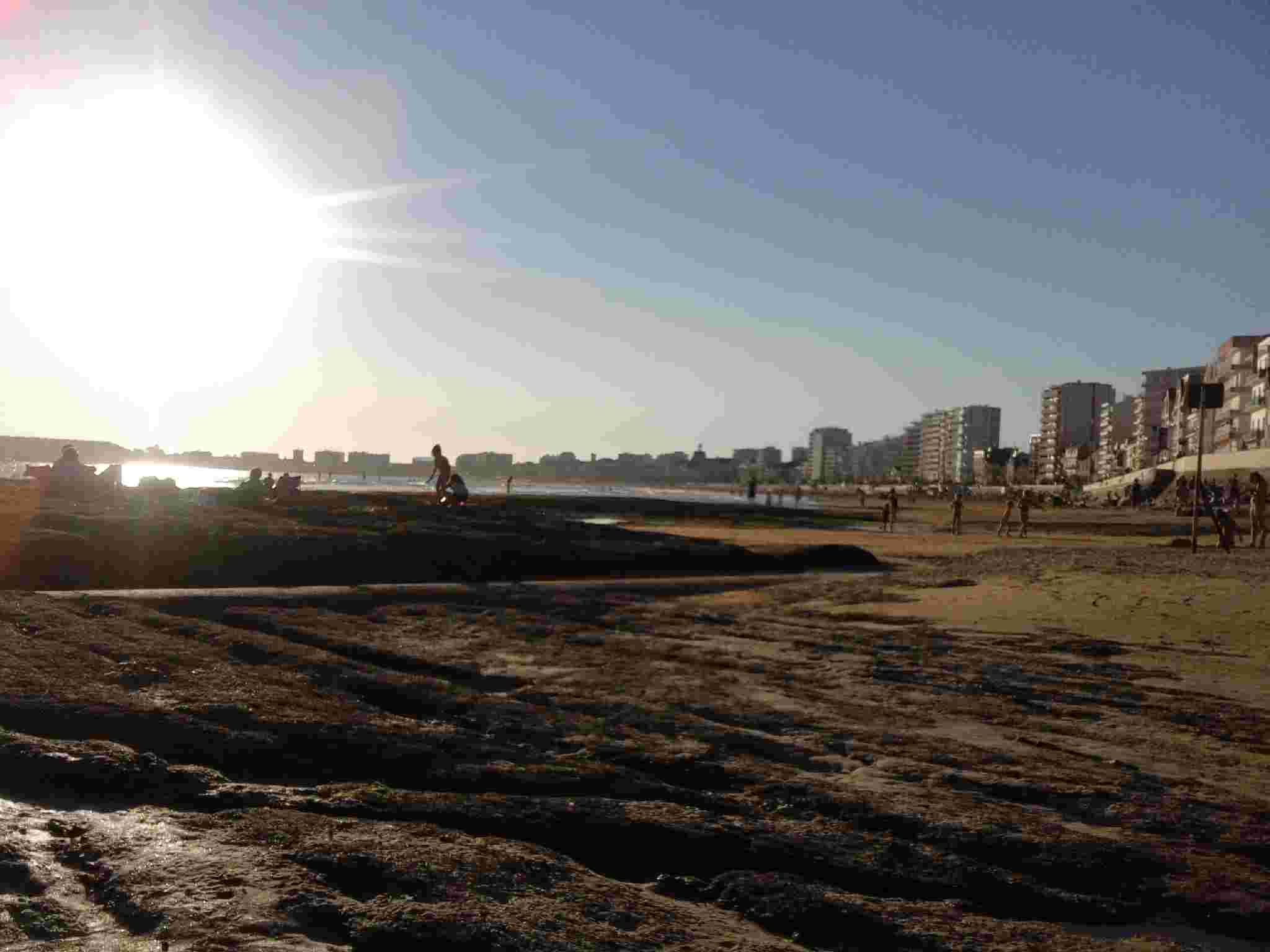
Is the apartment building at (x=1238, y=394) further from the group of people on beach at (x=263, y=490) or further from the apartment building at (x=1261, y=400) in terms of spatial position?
the group of people on beach at (x=263, y=490)

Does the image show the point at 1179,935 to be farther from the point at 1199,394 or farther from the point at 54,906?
the point at 1199,394

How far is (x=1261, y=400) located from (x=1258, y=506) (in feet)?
244

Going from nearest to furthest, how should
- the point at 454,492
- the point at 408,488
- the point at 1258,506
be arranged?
the point at 454,492 → the point at 1258,506 → the point at 408,488

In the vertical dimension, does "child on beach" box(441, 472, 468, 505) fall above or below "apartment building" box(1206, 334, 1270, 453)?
below

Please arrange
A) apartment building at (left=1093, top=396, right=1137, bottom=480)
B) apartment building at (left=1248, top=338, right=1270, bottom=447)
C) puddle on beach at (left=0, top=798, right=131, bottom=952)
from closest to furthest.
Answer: puddle on beach at (left=0, top=798, right=131, bottom=952), apartment building at (left=1248, top=338, right=1270, bottom=447), apartment building at (left=1093, top=396, right=1137, bottom=480)

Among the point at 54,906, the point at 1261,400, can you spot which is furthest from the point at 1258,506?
the point at 1261,400

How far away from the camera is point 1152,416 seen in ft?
528

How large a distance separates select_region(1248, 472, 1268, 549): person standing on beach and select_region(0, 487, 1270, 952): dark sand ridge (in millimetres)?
17516

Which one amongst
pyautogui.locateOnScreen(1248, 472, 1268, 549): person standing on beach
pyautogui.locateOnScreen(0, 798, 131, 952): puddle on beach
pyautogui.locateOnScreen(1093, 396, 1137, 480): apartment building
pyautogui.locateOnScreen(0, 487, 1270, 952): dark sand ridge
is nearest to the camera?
pyautogui.locateOnScreen(0, 798, 131, 952): puddle on beach

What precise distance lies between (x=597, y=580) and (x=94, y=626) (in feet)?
25.8

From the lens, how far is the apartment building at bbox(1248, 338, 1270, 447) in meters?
80.2

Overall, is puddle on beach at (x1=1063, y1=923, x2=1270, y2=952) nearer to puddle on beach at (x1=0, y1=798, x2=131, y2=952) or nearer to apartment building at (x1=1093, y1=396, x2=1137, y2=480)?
puddle on beach at (x1=0, y1=798, x2=131, y2=952)

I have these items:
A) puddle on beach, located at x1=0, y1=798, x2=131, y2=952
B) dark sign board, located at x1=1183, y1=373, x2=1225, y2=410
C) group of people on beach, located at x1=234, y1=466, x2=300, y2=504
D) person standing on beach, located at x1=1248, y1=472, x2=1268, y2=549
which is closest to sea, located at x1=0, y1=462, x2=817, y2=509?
group of people on beach, located at x1=234, y1=466, x2=300, y2=504

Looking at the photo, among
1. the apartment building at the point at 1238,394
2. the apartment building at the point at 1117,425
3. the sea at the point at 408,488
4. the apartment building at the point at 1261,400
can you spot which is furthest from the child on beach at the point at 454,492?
the apartment building at the point at 1117,425
